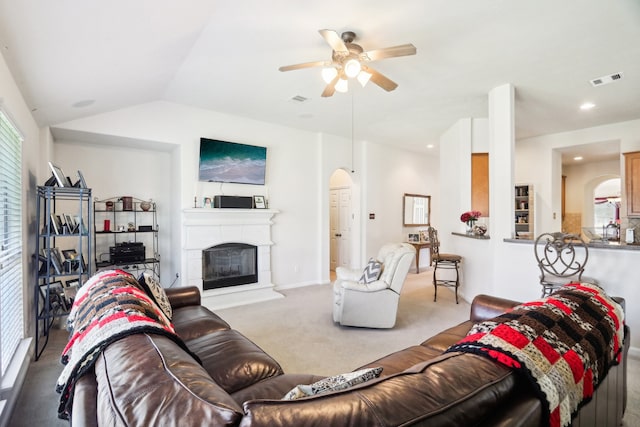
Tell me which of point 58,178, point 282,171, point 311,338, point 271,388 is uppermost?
point 282,171

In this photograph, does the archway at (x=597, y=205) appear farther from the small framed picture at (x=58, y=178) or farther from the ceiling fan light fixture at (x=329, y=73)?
the small framed picture at (x=58, y=178)

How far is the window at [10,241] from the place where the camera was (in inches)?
88.7

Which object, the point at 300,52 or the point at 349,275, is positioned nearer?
the point at 300,52

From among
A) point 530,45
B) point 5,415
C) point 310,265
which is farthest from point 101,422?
point 310,265

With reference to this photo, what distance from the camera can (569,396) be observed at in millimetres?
1052

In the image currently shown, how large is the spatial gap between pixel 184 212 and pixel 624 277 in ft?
16.7

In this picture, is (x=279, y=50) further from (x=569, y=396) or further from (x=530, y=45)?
(x=569, y=396)

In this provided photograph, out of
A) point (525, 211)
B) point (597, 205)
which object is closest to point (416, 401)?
point (525, 211)

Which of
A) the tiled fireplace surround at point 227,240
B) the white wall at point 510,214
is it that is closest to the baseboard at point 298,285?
the tiled fireplace surround at point 227,240

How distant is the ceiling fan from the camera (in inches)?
97.3

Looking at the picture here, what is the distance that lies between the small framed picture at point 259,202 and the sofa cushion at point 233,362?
322 centimetres

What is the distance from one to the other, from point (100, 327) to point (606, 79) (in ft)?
16.9

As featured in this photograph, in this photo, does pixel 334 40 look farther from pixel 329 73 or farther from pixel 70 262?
pixel 70 262

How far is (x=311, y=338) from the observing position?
133 inches
